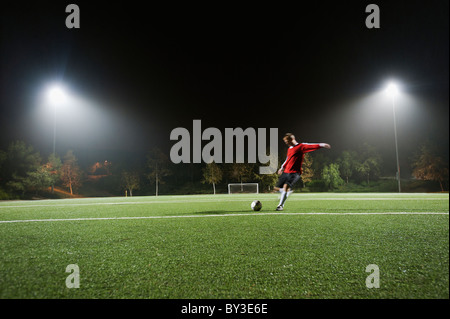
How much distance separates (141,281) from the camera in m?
2.33

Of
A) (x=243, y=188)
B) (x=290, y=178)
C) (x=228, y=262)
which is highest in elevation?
(x=290, y=178)

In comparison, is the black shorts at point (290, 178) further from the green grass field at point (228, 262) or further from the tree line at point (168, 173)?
the tree line at point (168, 173)

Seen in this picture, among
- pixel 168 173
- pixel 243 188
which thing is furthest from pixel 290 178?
pixel 168 173

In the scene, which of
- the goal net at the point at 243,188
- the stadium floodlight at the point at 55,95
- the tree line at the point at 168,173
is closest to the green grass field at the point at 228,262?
the stadium floodlight at the point at 55,95

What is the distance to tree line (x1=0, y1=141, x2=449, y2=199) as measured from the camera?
105ft

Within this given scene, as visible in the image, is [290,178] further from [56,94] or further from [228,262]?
[56,94]

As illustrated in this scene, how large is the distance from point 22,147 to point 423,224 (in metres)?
42.8

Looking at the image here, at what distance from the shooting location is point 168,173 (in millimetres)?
42500

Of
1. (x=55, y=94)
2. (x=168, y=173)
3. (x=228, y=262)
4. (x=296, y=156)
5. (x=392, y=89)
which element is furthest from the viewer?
(x=168, y=173)

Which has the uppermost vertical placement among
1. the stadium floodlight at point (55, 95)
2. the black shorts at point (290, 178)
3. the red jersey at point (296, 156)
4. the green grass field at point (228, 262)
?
the stadium floodlight at point (55, 95)

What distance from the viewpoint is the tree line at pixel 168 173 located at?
105 ft
